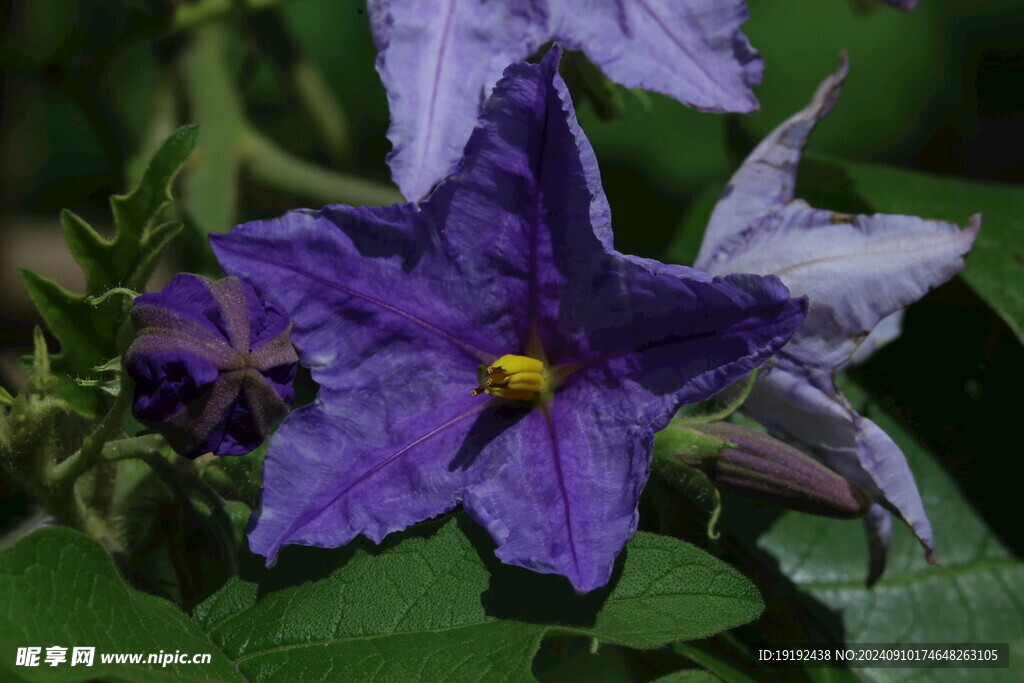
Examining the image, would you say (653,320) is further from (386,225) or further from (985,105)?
(985,105)

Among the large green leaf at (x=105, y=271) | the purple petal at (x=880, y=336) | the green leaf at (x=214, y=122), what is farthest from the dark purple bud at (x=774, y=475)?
the green leaf at (x=214, y=122)

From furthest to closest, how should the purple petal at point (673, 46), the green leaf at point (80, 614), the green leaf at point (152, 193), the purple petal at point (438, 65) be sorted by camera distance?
the purple petal at point (673, 46), the purple petal at point (438, 65), the green leaf at point (152, 193), the green leaf at point (80, 614)

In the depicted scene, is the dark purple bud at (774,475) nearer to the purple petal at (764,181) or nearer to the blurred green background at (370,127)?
the purple petal at (764,181)

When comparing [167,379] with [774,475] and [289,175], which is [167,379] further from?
[289,175]

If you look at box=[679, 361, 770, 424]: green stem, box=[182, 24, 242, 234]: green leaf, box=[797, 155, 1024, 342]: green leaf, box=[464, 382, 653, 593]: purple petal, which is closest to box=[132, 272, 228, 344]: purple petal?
box=[464, 382, 653, 593]: purple petal

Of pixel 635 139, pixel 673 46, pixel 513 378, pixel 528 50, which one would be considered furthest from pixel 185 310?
pixel 635 139

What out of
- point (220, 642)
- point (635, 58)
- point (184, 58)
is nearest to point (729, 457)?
point (635, 58)

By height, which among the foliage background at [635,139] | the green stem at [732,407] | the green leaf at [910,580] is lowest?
the green leaf at [910,580]
